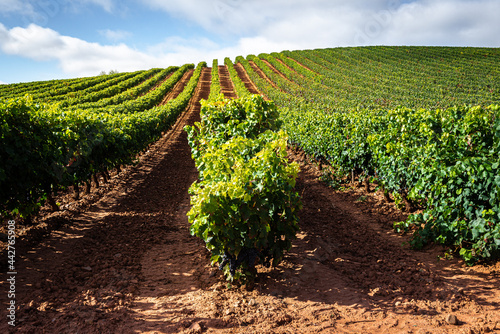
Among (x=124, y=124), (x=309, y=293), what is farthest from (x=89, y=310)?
(x=124, y=124)

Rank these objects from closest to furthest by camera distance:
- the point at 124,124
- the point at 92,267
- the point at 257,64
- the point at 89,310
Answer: the point at 89,310
the point at 92,267
the point at 124,124
the point at 257,64

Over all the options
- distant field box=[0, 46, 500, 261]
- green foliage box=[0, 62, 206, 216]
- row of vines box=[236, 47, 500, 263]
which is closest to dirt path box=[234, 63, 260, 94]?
row of vines box=[236, 47, 500, 263]

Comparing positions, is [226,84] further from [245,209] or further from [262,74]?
[245,209]

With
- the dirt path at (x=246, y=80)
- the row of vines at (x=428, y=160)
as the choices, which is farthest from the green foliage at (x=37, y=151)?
the dirt path at (x=246, y=80)

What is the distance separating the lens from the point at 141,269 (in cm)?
532

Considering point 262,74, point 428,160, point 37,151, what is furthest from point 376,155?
point 262,74

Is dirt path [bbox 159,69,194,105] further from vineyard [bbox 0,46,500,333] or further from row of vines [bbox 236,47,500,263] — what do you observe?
vineyard [bbox 0,46,500,333]

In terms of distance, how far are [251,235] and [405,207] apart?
5.74 meters

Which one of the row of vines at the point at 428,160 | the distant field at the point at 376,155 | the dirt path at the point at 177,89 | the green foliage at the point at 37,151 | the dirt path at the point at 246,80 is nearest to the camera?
the row of vines at the point at 428,160

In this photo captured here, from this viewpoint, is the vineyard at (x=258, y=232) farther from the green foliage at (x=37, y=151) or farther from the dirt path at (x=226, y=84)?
the dirt path at (x=226, y=84)

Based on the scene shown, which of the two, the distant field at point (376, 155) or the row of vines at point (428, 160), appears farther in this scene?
the distant field at point (376, 155)

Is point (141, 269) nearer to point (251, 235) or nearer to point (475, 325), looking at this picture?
point (251, 235)

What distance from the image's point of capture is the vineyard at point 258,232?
403 centimetres

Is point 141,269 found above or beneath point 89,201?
beneath
